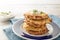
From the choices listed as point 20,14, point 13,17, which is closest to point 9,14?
point 13,17

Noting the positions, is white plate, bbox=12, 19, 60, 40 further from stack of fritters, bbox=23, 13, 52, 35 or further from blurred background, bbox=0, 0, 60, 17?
blurred background, bbox=0, 0, 60, 17

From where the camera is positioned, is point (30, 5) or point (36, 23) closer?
point (36, 23)

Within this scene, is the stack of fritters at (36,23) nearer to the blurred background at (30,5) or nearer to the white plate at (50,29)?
the white plate at (50,29)

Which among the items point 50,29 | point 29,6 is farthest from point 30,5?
point 50,29

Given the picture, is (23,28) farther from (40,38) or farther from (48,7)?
(48,7)

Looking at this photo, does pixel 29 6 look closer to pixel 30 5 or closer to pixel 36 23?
pixel 30 5

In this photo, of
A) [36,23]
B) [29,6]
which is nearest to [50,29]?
[36,23]

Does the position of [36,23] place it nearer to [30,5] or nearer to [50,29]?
[50,29]

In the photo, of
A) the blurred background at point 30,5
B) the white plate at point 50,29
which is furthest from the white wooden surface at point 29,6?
the white plate at point 50,29
